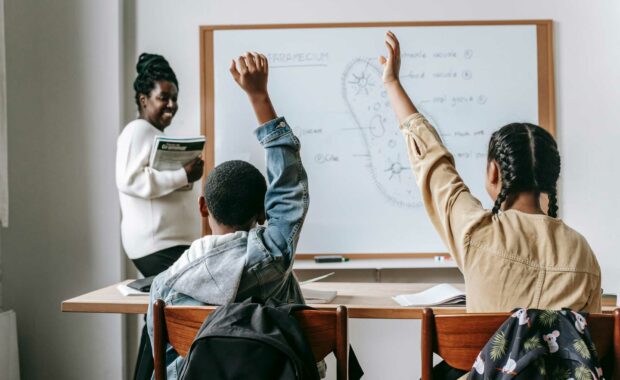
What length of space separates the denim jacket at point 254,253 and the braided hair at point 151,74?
1706 mm

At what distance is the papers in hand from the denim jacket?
56cm

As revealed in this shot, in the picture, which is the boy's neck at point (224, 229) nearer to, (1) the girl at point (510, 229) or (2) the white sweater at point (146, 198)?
(1) the girl at point (510, 229)

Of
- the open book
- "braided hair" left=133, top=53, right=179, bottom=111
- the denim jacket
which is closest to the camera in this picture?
the denim jacket

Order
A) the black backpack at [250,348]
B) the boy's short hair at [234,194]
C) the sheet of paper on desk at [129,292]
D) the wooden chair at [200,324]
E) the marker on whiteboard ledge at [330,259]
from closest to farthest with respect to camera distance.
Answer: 1. the black backpack at [250,348]
2. the wooden chair at [200,324]
3. the boy's short hair at [234,194]
4. the sheet of paper on desk at [129,292]
5. the marker on whiteboard ledge at [330,259]

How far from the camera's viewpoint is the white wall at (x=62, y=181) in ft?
10.9

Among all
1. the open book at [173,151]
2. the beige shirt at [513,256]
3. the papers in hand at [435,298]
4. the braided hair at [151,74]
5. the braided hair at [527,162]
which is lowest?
the papers in hand at [435,298]

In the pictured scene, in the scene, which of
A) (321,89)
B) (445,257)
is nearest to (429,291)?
(445,257)

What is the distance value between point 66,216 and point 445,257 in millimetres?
1889

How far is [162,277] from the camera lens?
150cm

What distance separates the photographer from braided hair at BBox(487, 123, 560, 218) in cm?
143

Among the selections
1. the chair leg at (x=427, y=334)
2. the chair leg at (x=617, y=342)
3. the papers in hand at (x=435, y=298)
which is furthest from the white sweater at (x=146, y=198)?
the chair leg at (x=617, y=342)

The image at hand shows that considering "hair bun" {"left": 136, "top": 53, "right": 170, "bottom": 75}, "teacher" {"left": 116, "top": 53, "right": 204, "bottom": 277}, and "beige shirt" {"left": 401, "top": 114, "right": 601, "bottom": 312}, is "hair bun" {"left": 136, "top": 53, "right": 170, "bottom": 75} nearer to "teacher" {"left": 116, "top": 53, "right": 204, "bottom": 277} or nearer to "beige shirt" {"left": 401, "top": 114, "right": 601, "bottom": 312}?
"teacher" {"left": 116, "top": 53, "right": 204, "bottom": 277}

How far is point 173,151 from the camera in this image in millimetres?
2752

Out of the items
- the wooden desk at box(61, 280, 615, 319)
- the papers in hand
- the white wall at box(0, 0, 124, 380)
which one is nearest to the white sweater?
the white wall at box(0, 0, 124, 380)
